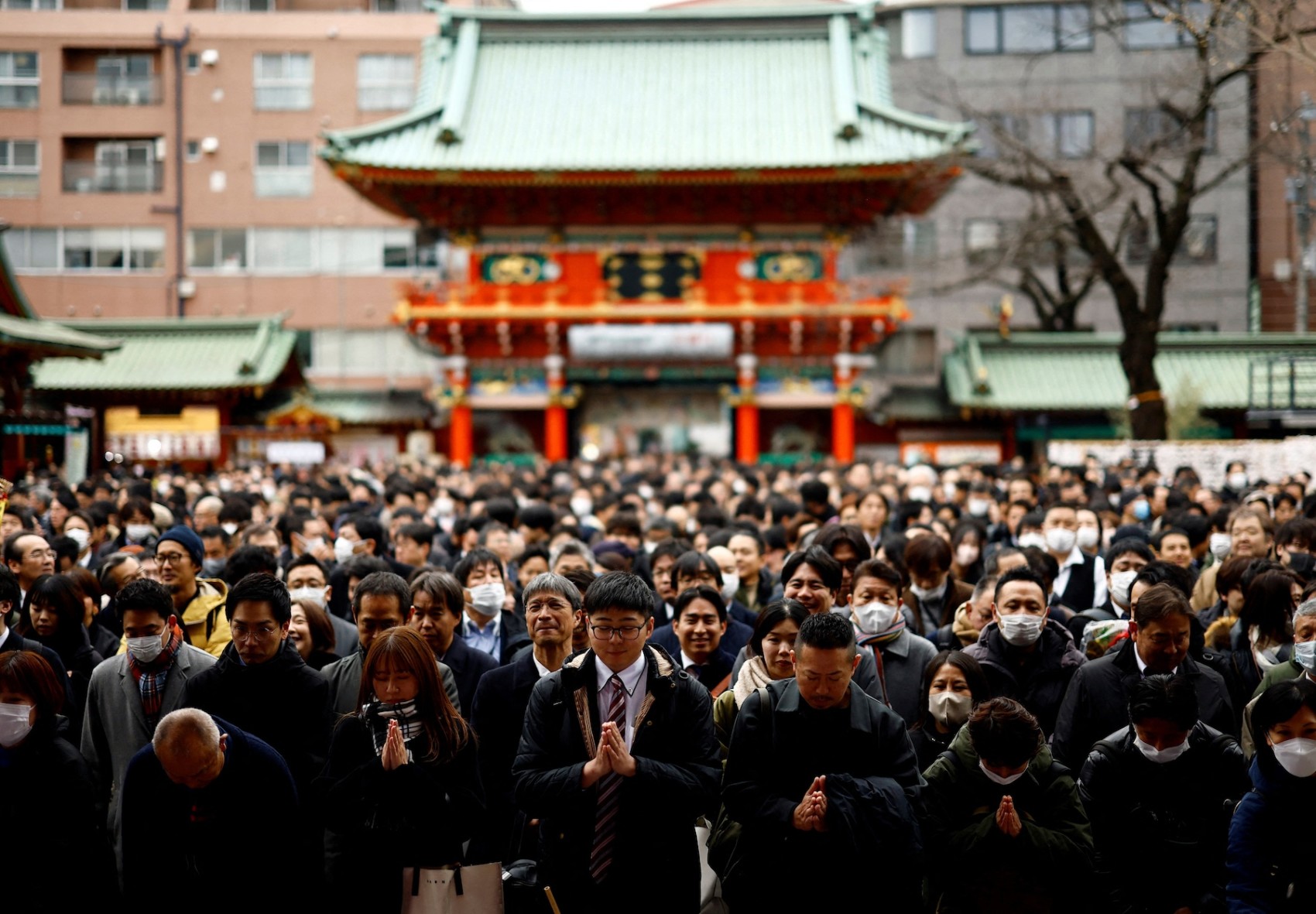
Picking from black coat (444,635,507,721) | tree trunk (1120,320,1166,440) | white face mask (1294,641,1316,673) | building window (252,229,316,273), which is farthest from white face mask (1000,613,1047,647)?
building window (252,229,316,273)

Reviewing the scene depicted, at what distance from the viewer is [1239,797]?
486 cm

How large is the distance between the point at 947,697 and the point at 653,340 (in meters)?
21.5

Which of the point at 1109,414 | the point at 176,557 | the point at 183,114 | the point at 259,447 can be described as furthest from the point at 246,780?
the point at 183,114

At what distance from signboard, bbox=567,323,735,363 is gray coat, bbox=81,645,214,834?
837 inches

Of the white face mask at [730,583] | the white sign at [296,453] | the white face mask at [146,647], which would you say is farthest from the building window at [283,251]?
the white face mask at [146,647]

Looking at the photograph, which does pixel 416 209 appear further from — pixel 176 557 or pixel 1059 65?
pixel 176 557

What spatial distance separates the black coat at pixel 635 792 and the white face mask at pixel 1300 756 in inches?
76.0

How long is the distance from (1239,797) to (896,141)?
76.0 ft

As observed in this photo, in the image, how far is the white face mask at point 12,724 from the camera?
4.93 m

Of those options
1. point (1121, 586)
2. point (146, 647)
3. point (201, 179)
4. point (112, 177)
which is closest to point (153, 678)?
point (146, 647)

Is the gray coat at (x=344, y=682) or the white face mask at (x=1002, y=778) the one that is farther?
the gray coat at (x=344, y=682)

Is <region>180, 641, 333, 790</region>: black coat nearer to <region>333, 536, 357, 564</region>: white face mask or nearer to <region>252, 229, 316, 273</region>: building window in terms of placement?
<region>333, 536, 357, 564</region>: white face mask

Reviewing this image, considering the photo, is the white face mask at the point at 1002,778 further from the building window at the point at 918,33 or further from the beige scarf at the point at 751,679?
the building window at the point at 918,33

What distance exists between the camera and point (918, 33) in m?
36.2
